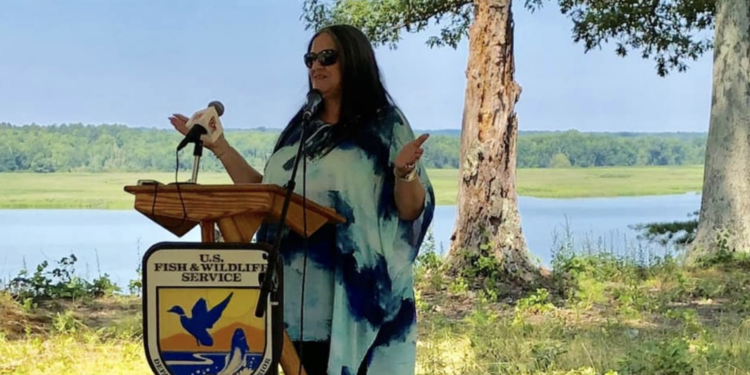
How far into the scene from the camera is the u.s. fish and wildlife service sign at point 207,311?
1.66 meters

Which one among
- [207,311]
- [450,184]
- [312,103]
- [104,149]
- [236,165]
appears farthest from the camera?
[450,184]

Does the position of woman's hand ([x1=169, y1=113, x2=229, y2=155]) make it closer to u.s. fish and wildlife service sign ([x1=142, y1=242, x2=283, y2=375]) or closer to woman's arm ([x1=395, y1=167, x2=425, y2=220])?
u.s. fish and wildlife service sign ([x1=142, y1=242, x2=283, y2=375])

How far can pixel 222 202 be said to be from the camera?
168 cm

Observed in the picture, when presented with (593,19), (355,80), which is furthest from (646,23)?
(355,80)

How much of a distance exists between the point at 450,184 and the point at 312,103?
205 inches

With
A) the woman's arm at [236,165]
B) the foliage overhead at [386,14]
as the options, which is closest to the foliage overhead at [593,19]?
the foliage overhead at [386,14]

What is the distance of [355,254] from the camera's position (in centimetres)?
198

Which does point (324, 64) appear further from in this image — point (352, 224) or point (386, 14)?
point (386, 14)

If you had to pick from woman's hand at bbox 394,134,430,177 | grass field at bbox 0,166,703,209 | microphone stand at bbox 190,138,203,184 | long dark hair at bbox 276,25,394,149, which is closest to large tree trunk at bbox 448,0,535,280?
grass field at bbox 0,166,703,209

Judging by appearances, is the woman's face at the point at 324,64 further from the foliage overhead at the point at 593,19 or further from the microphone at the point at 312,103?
the foliage overhead at the point at 593,19

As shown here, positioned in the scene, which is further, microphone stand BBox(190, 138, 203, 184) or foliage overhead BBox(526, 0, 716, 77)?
foliage overhead BBox(526, 0, 716, 77)

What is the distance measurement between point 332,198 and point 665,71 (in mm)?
8372

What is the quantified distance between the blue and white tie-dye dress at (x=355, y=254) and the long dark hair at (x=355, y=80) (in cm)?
2

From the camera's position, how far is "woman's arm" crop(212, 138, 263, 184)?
1987 millimetres
